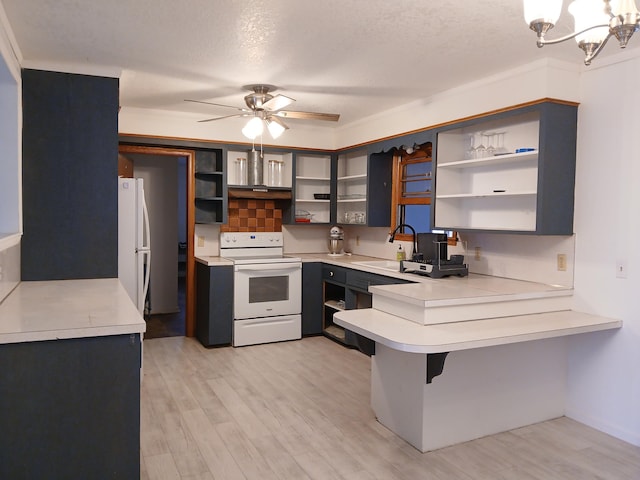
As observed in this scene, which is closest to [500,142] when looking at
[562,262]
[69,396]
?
[562,262]

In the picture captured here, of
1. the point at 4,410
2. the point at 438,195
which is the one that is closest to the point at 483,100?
the point at 438,195

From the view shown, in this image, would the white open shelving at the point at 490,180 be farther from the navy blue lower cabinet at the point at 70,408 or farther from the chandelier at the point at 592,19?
the navy blue lower cabinet at the point at 70,408

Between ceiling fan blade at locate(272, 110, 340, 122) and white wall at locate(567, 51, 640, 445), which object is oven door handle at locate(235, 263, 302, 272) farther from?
white wall at locate(567, 51, 640, 445)

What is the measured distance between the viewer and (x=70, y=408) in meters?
1.94

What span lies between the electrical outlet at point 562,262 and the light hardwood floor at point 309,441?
38.7 inches

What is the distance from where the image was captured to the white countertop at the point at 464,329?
238 cm

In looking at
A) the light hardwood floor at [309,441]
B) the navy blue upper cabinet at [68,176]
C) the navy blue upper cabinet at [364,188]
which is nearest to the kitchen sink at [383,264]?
the navy blue upper cabinet at [364,188]

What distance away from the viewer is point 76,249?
3299mm

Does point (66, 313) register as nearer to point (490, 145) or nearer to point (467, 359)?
point (467, 359)

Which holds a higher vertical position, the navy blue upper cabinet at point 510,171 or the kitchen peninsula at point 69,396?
the navy blue upper cabinet at point 510,171

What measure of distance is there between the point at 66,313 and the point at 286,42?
6.12 ft

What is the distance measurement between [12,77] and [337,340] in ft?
11.5

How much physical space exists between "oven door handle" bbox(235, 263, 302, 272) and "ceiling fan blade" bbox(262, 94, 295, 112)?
1595 millimetres

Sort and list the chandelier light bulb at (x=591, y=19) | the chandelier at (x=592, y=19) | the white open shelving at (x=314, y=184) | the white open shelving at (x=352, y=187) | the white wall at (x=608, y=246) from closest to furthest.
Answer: the chandelier at (x=592, y=19)
the chandelier light bulb at (x=591, y=19)
the white wall at (x=608, y=246)
the white open shelving at (x=352, y=187)
the white open shelving at (x=314, y=184)
